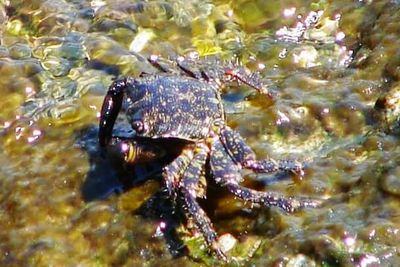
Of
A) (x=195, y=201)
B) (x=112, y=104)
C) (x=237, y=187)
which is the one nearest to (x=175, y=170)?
(x=195, y=201)

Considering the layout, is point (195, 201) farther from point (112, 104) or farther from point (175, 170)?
point (112, 104)

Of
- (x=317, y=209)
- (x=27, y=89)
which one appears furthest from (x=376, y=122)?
(x=27, y=89)

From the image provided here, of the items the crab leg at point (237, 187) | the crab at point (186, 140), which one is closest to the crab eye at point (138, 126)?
the crab at point (186, 140)

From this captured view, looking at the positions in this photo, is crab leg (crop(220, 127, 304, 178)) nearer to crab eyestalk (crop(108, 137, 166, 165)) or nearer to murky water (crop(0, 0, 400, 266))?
murky water (crop(0, 0, 400, 266))

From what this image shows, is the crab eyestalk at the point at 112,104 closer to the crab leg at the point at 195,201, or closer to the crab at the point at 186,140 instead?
the crab at the point at 186,140

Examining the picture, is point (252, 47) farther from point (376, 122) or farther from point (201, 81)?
point (376, 122)

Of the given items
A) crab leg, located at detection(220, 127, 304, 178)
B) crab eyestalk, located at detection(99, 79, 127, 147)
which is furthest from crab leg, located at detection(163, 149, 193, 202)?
crab eyestalk, located at detection(99, 79, 127, 147)
